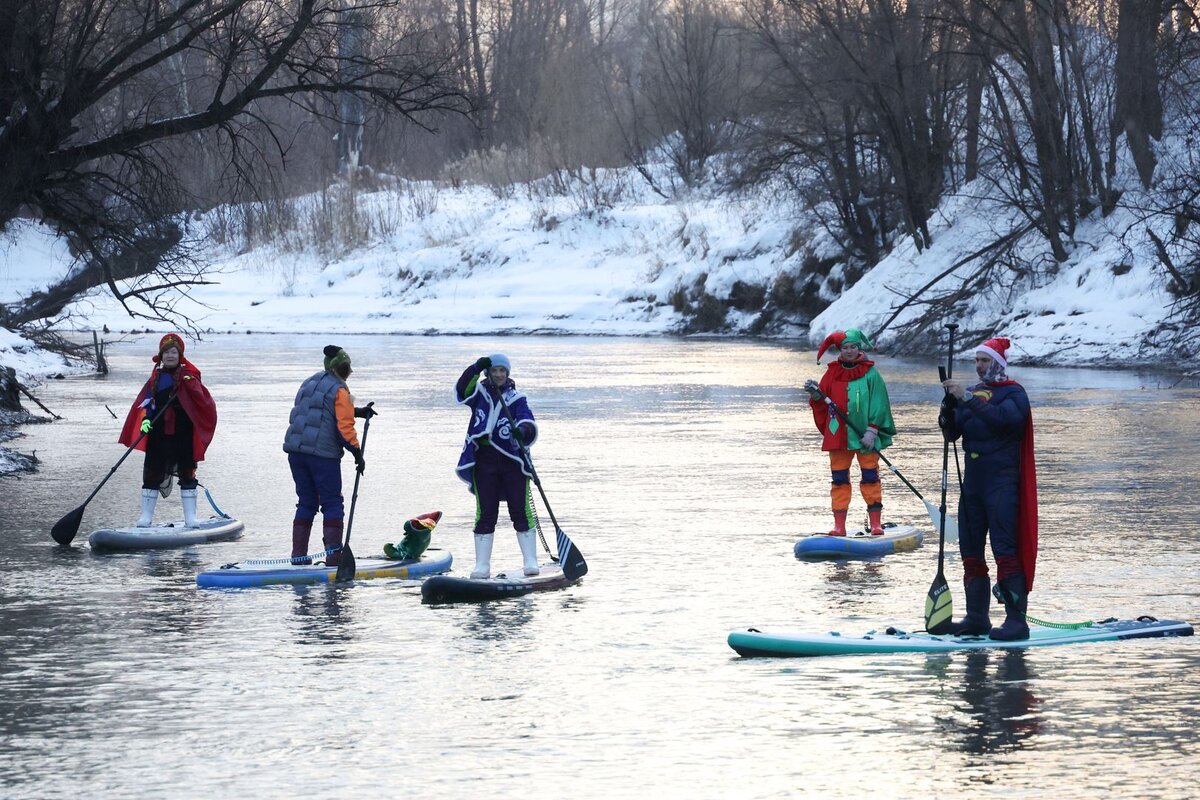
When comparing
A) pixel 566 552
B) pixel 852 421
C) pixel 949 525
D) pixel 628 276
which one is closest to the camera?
pixel 949 525

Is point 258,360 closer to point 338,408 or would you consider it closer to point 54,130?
point 54,130

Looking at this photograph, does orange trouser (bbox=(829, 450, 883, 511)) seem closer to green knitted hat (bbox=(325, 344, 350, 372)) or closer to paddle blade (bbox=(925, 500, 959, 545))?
paddle blade (bbox=(925, 500, 959, 545))

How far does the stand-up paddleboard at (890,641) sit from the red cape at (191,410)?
6135 millimetres

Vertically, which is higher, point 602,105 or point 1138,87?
point 602,105

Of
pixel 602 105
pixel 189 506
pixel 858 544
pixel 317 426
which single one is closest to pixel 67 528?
pixel 189 506

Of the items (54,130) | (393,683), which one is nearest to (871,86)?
(54,130)

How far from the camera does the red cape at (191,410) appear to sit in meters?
14.0

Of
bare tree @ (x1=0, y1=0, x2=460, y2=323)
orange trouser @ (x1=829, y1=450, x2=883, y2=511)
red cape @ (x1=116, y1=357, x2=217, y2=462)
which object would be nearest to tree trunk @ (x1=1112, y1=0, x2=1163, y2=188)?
bare tree @ (x1=0, y1=0, x2=460, y2=323)

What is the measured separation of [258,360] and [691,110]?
3256cm

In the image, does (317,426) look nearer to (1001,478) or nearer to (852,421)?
(852,421)

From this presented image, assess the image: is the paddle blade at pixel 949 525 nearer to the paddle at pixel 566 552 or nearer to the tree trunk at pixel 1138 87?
the paddle at pixel 566 552

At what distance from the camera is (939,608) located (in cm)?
939

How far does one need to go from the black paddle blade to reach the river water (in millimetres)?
142

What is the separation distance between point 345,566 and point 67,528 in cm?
297
